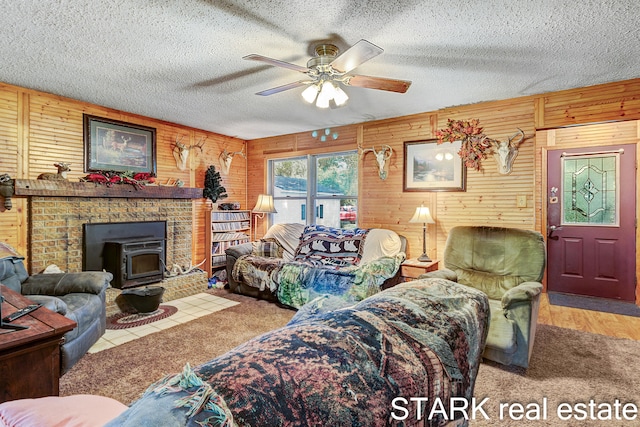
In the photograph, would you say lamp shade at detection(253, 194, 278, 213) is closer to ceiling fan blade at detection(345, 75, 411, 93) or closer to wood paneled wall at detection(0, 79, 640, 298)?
wood paneled wall at detection(0, 79, 640, 298)

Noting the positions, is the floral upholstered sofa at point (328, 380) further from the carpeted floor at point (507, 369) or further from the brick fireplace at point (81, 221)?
the brick fireplace at point (81, 221)

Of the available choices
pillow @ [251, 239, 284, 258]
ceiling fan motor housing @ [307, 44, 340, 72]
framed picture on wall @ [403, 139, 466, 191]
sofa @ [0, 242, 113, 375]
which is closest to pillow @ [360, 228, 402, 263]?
framed picture on wall @ [403, 139, 466, 191]

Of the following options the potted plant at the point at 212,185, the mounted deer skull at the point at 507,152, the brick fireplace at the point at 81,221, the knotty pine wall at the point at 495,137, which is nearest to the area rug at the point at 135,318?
the brick fireplace at the point at 81,221

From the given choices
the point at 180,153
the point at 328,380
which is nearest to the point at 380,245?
the point at 180,153

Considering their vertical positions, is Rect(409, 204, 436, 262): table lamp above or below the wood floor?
above

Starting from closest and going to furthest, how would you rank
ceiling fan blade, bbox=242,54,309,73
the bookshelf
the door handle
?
ceiling fan blade, bbox=242,54,309,73 < the door handle < the bookshelf

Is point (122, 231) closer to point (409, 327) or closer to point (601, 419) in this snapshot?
point (409, 327)

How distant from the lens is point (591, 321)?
337 cm

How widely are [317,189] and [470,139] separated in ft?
8.27

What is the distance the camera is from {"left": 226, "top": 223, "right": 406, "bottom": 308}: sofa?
3.68 m

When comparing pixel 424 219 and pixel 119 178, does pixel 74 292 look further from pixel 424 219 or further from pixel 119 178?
pixel 424 219

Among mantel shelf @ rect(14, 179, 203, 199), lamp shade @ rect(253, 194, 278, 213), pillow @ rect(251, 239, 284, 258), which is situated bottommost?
pillow @ rect(251, 239, 284, 258)

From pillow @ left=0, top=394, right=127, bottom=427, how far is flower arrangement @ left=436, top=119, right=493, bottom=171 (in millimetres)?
4185

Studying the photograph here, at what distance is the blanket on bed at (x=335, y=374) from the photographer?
0.52 m
